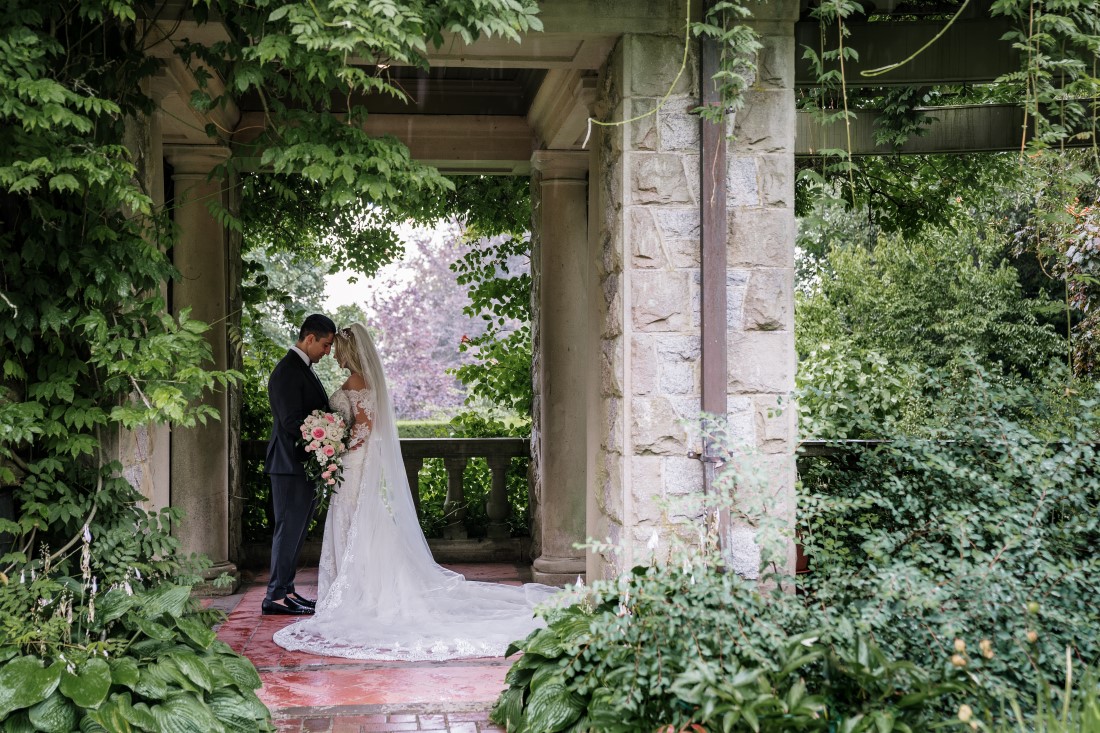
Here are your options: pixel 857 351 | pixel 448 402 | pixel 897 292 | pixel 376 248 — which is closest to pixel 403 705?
pixel 857 351

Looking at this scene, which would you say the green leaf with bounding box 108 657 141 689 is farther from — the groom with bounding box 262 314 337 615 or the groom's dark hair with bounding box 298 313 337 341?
the groom's dark hair with bounding box 298 313 337 341

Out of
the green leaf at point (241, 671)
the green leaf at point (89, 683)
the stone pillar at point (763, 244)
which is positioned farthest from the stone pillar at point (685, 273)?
the green leaf at point (89, 683)

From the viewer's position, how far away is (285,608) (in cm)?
663

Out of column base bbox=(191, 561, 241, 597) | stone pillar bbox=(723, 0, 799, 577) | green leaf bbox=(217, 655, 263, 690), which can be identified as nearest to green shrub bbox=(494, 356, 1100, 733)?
→ stone pillar bbox=(723, 0, 799, 577)

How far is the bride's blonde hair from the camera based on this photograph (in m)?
6.84

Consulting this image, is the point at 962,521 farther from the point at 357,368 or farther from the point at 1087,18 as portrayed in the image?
the point at 357,368

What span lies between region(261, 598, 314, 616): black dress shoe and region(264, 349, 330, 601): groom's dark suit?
66mm

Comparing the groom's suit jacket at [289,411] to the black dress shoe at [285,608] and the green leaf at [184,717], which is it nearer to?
the black dress shoe at [285,608]

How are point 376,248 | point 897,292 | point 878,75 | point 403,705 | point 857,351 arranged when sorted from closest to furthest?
point 403,705 < point 878,75 < point 857,351 < point 376,248 < point 897,292

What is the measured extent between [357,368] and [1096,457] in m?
4.56

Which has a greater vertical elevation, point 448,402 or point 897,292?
point 897,292

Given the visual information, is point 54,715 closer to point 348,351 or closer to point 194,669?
point 194,669

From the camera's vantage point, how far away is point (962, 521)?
11.6 feet

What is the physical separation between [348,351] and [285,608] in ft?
5.70
